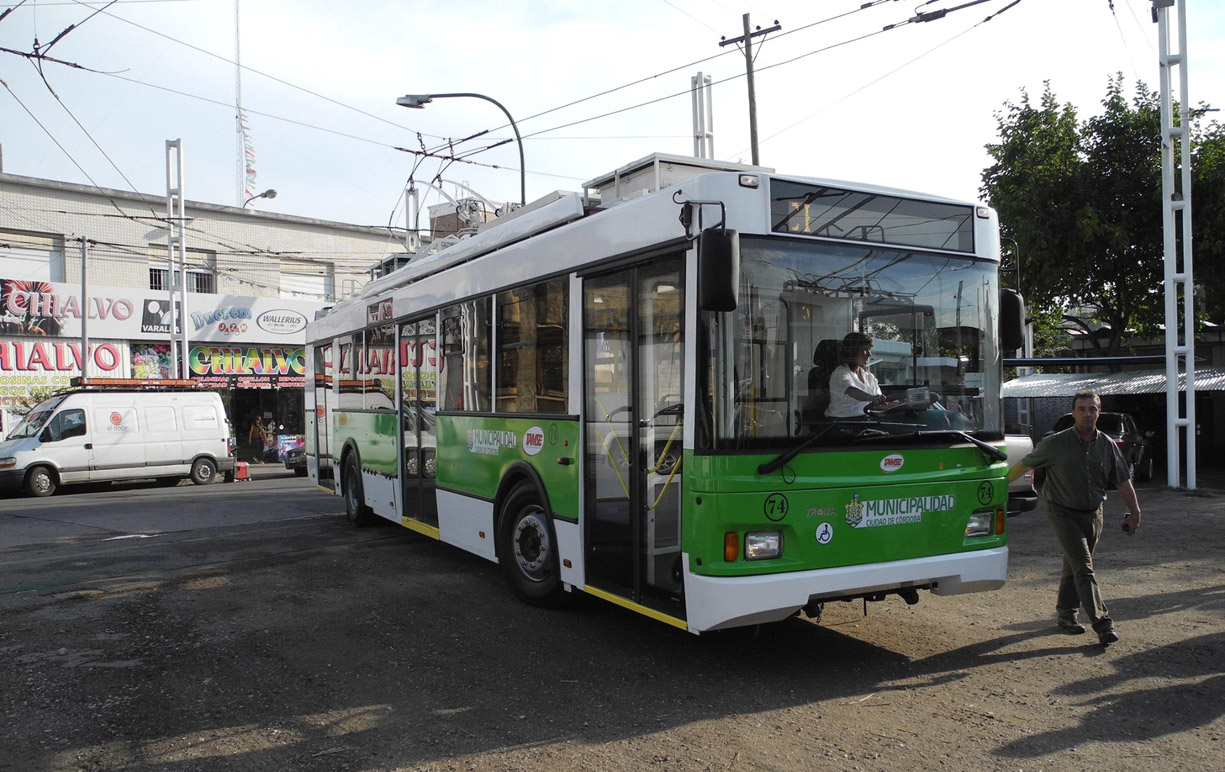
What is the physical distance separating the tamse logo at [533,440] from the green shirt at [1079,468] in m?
3.69

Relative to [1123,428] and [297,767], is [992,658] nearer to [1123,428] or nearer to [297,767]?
[297,767]

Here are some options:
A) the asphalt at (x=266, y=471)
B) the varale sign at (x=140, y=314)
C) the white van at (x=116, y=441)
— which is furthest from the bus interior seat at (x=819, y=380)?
the varale sign at (x=140, y=314)

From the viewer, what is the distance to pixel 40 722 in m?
5.13

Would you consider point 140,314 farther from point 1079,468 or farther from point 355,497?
point 1079,468

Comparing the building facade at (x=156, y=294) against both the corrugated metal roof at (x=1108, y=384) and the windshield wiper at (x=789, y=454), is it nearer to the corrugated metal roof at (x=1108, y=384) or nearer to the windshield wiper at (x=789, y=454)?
the corrugated metal roof at (x=1108, y=384)

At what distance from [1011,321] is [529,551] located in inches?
162

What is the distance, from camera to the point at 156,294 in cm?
2939

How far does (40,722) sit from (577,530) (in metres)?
3.45

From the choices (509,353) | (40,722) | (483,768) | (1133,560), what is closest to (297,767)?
(483,768)

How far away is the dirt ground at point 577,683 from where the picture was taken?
462 cm

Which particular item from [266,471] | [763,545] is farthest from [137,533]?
[266,471]

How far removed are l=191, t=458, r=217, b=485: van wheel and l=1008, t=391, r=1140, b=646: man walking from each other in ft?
68.8

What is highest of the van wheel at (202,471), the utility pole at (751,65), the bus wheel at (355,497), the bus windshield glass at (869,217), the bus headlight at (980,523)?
the utility pole at (751,65)

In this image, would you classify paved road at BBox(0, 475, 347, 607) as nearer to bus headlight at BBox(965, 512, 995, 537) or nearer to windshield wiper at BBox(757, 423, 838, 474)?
windshield wiper at BBox(757, 423, 838, 474)
